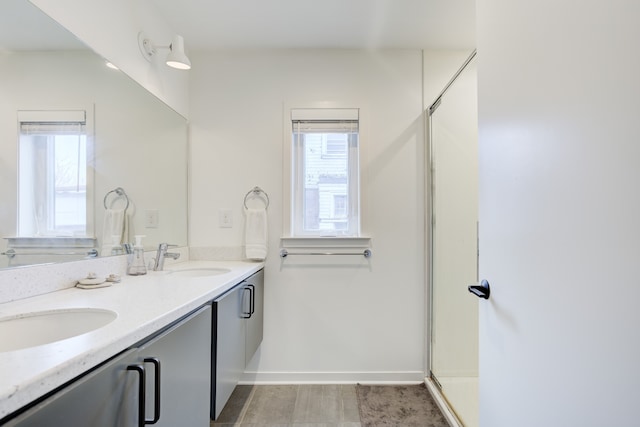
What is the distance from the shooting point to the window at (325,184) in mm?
2104

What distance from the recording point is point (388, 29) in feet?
6.07

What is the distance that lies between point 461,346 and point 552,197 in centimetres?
143

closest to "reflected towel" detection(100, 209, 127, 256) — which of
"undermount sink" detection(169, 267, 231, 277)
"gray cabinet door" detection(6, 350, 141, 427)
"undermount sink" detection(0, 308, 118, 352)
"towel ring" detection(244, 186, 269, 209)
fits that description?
"undermount sink" detection(169, 267, 231, 277)

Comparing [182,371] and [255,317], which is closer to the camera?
[182,371]

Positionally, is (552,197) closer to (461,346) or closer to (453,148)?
(453,148)

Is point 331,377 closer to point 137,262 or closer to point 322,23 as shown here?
point 137,262

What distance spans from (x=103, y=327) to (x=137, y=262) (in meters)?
0.88

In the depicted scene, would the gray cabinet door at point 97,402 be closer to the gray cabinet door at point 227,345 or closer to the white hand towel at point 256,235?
the gray cabinet door at point 227,345

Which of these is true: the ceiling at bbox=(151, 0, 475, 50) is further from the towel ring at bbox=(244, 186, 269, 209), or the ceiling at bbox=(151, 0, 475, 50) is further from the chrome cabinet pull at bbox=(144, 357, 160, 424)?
the chrome cabinet pull at bbox=(144, 357, 160, 424)

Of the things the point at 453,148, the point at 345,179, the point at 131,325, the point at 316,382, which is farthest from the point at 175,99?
the point at 316,382

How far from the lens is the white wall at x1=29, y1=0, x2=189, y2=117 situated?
1.16 meters

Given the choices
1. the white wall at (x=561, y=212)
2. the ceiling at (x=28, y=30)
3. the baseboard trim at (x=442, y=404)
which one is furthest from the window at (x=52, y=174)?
the baseboard trim at (x=442, y=404)

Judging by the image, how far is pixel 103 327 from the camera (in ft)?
2.32

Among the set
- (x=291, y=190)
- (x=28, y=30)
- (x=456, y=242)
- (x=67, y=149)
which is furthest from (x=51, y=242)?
(x=456, y=242)
